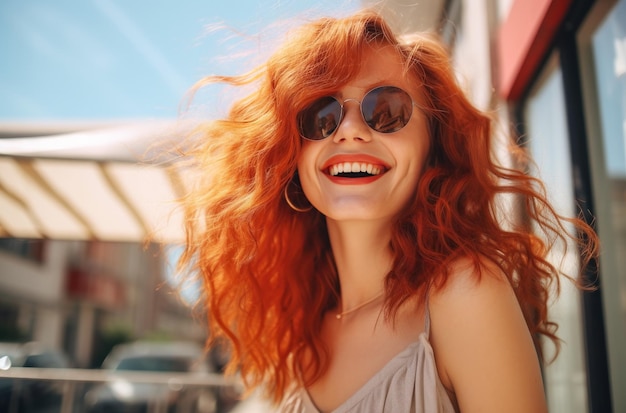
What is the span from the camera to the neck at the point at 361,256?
5.17 ft

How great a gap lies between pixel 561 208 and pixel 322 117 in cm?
138

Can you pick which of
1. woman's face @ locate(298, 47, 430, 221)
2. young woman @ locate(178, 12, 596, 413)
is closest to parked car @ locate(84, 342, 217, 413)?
young woman @ locate(178, 12, 596, 413)

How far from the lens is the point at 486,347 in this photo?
1.11m

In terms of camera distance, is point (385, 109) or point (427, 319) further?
point (385, 109)

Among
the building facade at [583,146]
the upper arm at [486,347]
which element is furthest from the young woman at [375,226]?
the building facade at [583,146]

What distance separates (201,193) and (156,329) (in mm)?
33427

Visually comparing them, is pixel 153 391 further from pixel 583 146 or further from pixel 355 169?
pixel 355 169

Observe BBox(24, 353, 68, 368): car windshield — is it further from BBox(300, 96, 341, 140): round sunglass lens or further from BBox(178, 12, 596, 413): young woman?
BBox(300, 96, 341, 140): round sunglass lens

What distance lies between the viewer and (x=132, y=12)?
447cm

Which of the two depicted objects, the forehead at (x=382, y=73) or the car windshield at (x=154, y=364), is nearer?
the forehead at (x=382, y=73)

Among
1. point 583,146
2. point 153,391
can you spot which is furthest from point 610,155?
point 153,391

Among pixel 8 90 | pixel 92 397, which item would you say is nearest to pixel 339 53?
pixel 8 90

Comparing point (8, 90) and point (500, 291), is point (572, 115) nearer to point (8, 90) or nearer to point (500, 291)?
point (500, 291)

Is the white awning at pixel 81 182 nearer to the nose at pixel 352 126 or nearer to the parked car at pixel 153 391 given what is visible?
the parked car at pixel 153 391
